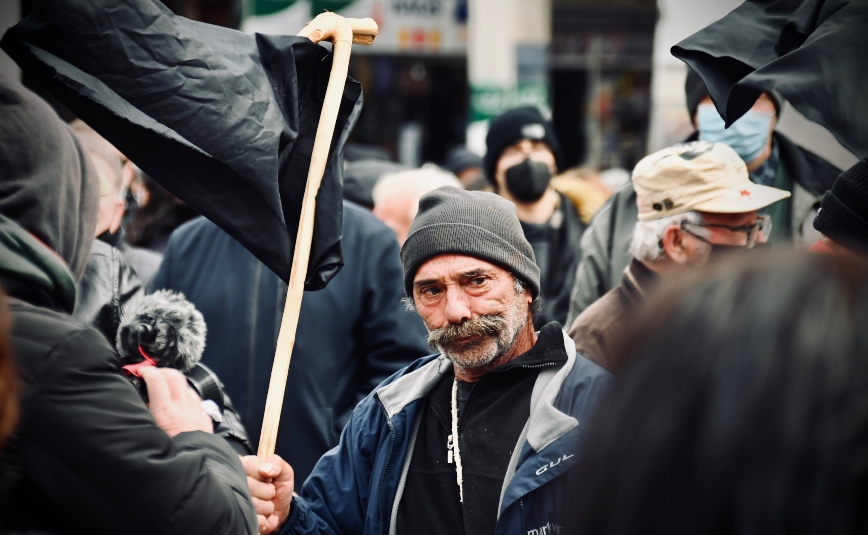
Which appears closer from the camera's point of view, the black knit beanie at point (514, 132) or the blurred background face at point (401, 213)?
the blurred background face at point (401, 213)

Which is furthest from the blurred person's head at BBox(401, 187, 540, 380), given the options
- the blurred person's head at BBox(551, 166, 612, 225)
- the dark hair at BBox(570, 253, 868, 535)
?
the blurred person's head at BBox(551, 166, 612, 225)

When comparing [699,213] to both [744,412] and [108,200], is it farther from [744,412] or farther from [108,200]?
[744,412]

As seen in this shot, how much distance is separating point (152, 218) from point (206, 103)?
13.2 ft

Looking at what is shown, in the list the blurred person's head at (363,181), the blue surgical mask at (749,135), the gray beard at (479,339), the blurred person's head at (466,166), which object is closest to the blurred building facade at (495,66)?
the blurred person's head at (466,166)

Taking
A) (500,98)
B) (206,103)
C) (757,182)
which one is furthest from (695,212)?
(500,98)

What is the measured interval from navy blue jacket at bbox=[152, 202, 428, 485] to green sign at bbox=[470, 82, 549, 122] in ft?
16.8

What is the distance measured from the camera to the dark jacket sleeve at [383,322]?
159 inches

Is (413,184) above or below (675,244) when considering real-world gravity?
below

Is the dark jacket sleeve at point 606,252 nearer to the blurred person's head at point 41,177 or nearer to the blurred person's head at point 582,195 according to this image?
the blurred person's head at point 582,195

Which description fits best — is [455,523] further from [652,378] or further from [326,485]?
[652,378]

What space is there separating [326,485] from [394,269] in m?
1.39

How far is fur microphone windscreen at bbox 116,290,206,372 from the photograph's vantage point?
8.11 ft

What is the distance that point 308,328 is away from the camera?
3.95 meters

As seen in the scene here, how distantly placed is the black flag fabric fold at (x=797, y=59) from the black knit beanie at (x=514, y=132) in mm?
3246
